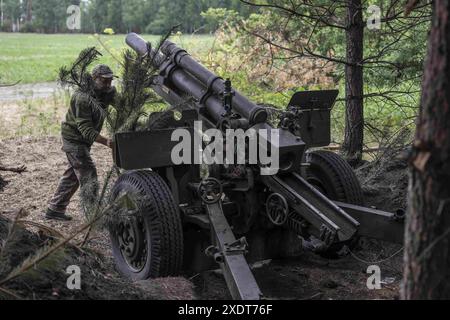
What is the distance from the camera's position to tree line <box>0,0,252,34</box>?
14.8 meters

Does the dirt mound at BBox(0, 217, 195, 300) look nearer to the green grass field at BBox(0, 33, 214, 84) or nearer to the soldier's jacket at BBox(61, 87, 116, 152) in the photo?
the soldier's jacket at BBox(61, 87, 116, 152)

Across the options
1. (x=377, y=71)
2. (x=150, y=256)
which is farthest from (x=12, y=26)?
(x=150, y=256)

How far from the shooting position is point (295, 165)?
199 inches

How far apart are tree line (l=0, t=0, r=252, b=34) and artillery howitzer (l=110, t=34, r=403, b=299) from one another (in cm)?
407

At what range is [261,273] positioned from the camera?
18.2 ft

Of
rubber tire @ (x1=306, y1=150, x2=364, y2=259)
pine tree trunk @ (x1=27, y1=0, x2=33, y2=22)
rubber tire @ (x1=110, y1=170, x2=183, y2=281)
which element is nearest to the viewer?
rubber tire @ (x1=110, y1=170, x2=183, y2=281)

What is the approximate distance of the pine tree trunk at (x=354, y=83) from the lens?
7.14 m

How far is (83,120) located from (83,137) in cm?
48

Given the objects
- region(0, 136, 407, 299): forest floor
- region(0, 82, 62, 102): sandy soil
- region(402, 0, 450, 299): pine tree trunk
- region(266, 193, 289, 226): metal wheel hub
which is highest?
region(0, 82, 62, 102): sandy soil

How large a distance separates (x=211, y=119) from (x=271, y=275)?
1.54 meters

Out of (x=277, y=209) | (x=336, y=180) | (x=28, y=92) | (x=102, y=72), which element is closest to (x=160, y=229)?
(x=277, y=209)

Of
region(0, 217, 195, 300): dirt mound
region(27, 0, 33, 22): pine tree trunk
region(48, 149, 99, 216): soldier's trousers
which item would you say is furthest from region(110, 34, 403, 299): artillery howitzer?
region(27, 0, 33, 22): pine tree trunk

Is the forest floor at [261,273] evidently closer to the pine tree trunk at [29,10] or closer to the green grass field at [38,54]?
the green grass field at [38,54]
